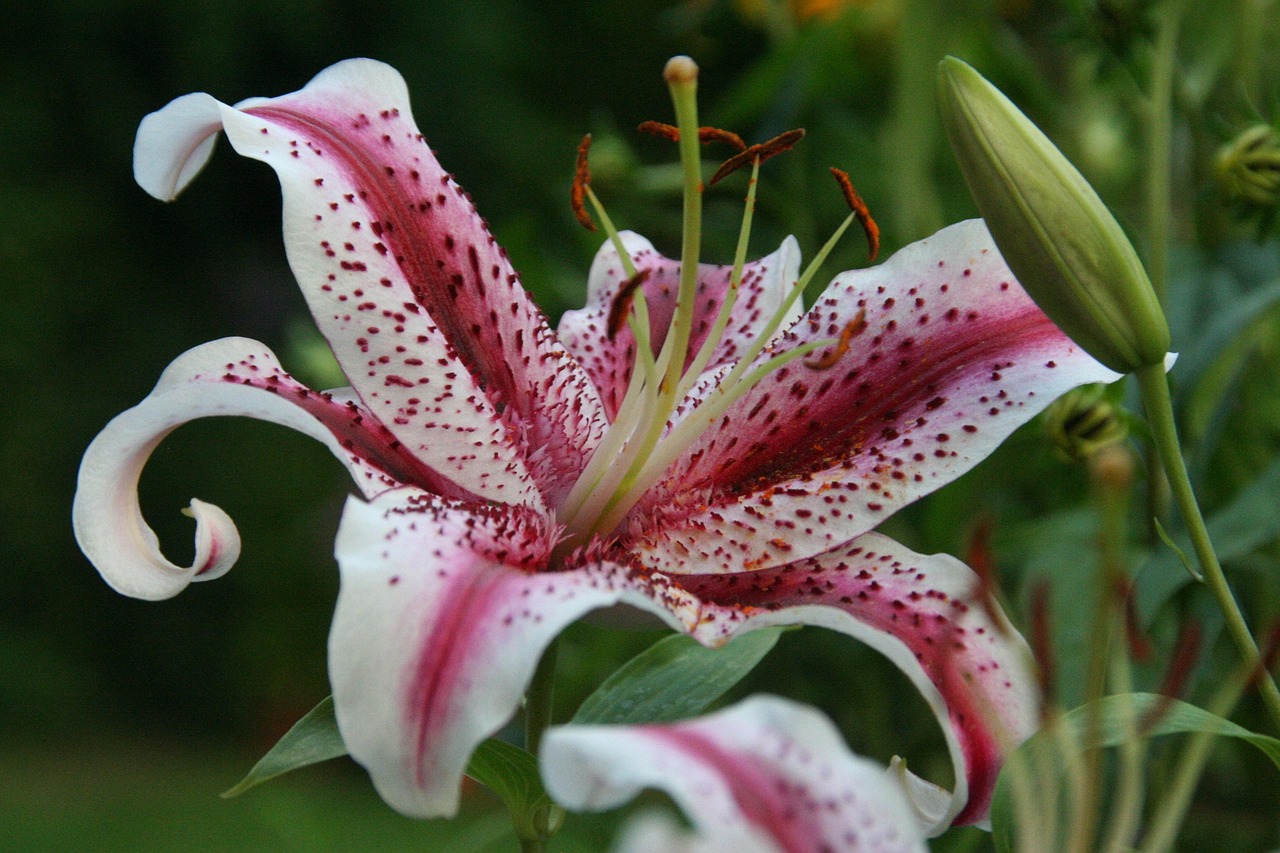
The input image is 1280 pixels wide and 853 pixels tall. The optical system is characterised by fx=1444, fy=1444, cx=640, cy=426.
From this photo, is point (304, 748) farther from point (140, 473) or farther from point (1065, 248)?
point (1065, 248)

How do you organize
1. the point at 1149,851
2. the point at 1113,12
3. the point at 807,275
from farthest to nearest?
the point at 1113,12, the point at 807,275, the point at 1149,851

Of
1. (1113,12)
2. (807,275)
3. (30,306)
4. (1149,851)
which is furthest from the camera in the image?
(30,306)

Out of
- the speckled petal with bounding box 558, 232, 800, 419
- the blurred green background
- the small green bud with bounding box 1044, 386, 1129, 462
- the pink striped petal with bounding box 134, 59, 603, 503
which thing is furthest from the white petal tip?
the blurred green background

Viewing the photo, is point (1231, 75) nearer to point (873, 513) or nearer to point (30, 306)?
point (873, 513)

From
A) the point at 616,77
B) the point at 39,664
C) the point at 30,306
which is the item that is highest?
the point at 616,77

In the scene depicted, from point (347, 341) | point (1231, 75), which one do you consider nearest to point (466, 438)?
point (347, 341)

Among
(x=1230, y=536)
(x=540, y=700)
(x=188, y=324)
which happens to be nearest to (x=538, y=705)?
(x=540, y=700)

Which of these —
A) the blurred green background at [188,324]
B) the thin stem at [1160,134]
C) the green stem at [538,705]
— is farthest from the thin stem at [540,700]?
the blurred green background at [188,324]
